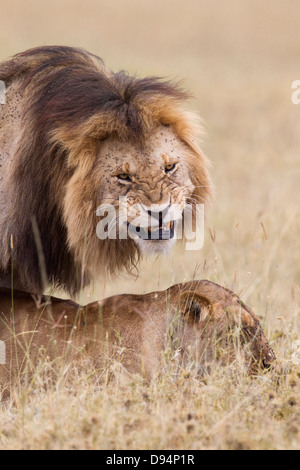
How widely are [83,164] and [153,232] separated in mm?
540

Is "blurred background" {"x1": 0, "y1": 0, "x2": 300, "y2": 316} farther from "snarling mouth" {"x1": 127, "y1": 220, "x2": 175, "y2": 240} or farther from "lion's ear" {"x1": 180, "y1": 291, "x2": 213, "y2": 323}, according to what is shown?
"snarling mouth" {"x1": 127, "y1": 220, "x2": 175, "y2": 240}

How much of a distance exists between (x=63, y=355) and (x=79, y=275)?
73 cm

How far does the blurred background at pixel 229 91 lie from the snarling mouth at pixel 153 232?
5.18 ft

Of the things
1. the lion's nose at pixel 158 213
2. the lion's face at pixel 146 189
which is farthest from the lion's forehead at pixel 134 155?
the lion's nose at pixel 158 213

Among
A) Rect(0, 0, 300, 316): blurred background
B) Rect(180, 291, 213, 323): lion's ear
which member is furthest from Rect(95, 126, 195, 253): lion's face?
Rect(0, 0, 300, 316): blurred background

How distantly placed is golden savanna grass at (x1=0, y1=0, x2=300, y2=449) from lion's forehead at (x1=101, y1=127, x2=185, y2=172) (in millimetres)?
573

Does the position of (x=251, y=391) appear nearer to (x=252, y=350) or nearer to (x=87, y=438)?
(x=252, y=350)

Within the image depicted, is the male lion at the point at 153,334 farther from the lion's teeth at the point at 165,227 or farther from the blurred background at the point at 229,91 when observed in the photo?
the blurred background at the point at 229,91

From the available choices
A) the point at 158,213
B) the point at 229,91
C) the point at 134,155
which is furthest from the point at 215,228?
the point at 229,91

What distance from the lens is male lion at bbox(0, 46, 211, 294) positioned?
4.54 meters

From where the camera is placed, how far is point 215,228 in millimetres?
8656

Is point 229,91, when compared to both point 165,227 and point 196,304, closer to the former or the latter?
point 196,304

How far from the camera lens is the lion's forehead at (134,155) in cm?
453
